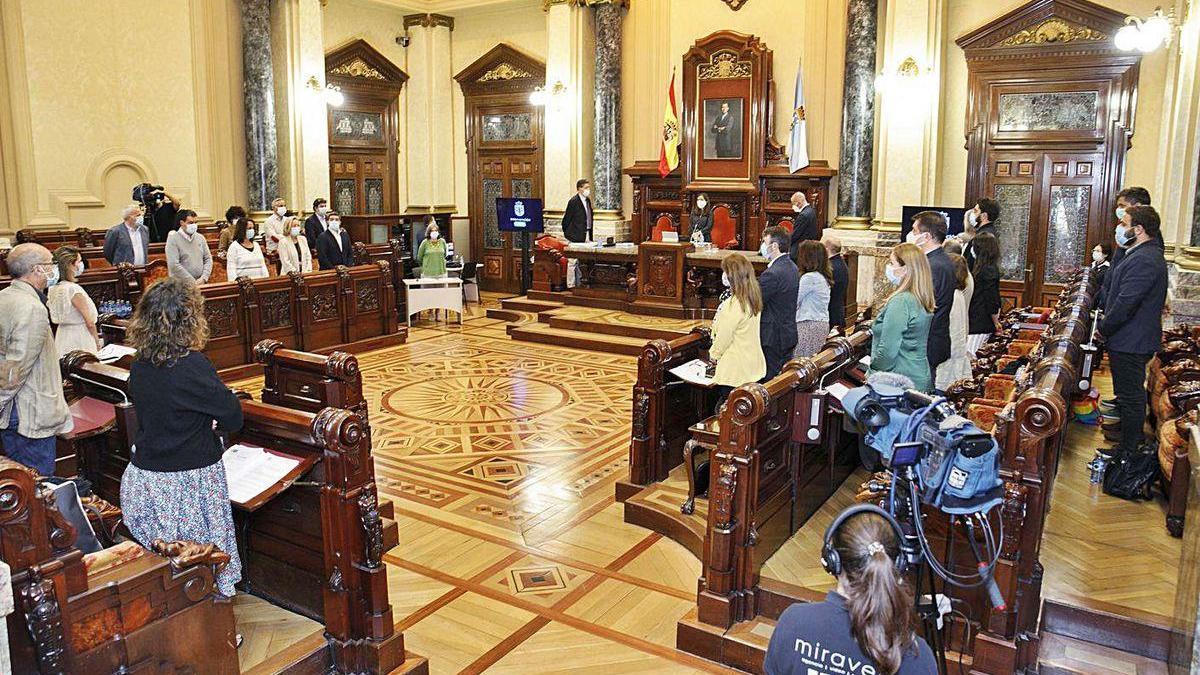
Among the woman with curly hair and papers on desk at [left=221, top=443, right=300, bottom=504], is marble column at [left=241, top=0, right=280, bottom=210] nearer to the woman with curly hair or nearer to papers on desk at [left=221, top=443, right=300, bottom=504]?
papers on desk at [left=221, top=443, right=300, bottom=504]

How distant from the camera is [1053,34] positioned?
1012cm

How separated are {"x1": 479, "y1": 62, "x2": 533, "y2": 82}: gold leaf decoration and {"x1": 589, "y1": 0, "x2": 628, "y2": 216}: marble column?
153cm

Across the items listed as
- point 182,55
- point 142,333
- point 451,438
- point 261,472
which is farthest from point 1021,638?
point 182,55

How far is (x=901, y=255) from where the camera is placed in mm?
4629

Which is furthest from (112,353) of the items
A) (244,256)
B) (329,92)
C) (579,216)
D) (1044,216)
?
(1044,216)

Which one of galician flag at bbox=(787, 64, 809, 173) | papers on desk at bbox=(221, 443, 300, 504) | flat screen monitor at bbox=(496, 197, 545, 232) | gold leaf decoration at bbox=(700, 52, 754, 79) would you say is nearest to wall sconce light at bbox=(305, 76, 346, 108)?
flat screen monitor at bbox=(496, 197, 545, 232)

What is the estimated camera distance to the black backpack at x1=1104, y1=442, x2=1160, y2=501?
16.5 feet

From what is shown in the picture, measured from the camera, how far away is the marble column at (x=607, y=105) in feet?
44.2

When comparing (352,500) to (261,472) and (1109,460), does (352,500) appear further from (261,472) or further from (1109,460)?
(1109,460)

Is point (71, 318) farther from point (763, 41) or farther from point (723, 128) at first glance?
point (763, 41)

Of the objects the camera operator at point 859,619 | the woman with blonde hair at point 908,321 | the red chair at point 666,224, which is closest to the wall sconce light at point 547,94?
the red chair at point 666,224

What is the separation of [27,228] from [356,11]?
5931mm

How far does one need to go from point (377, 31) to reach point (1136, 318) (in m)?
12.4

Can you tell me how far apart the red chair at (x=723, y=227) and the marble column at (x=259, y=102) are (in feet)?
20.4
